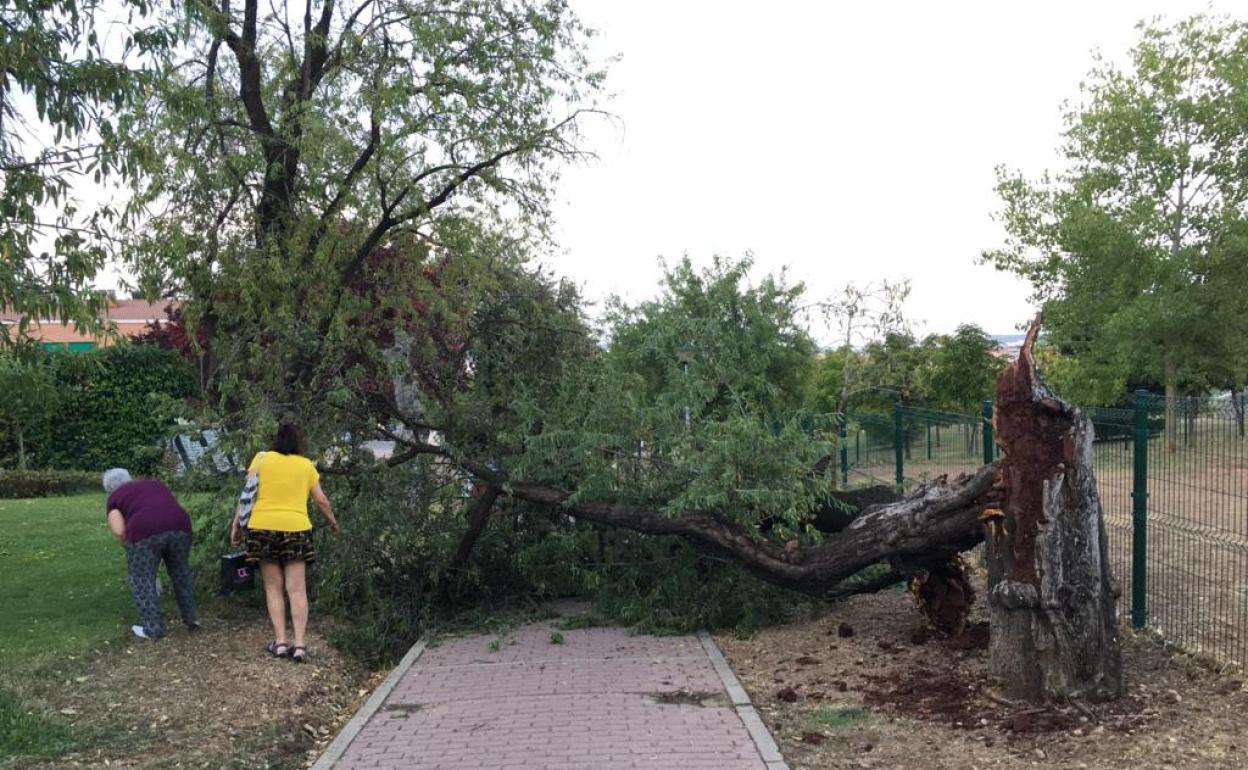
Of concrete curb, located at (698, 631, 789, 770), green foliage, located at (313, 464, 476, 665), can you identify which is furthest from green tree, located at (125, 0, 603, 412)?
concrete curb, located at (698, 631, 789, 770)

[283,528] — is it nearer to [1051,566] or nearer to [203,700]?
[203,700]

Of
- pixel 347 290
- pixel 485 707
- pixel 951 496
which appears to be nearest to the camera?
pixel 485 707

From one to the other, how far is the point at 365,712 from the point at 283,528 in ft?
5.55

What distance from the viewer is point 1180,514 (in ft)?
22.1

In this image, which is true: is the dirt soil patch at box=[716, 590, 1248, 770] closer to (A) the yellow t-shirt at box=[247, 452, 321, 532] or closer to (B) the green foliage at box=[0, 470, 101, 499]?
(A) the yellow t-shirt at box=[247, 452, 321, 532]

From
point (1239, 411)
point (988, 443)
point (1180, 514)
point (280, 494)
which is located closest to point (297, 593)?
point (280, 494)

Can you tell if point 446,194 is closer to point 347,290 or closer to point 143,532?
point 347,290

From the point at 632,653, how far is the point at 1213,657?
11.9ft

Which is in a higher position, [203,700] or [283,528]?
[283,528]

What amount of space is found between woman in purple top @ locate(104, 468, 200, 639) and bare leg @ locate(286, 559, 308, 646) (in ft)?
3.11

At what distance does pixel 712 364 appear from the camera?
8.54m

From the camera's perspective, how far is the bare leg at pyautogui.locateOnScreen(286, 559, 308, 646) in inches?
288

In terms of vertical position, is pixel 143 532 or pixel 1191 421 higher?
pixel 1191 421

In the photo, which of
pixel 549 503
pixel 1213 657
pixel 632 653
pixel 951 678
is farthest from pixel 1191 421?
pixel 549 503
